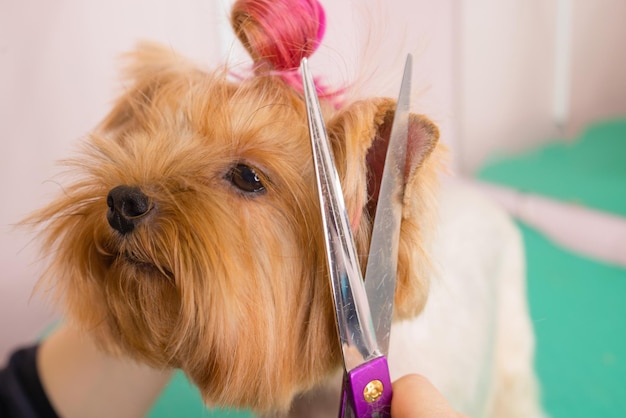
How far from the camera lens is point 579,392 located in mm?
1246

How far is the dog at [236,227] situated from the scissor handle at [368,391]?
102 mm

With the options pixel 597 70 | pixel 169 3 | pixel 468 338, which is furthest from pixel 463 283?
pixel 597 70

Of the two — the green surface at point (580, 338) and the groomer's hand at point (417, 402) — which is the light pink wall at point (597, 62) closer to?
the green surface at point (580, 338)

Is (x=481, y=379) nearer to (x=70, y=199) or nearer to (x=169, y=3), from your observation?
(x=70, y=199)

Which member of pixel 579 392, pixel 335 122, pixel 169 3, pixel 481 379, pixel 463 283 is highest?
pixel 169 3

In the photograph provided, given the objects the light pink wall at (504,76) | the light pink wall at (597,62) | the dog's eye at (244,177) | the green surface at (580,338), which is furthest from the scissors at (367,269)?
the light pink wall at (597,62)

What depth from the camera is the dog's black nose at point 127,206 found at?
0.65m

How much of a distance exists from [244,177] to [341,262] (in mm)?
174

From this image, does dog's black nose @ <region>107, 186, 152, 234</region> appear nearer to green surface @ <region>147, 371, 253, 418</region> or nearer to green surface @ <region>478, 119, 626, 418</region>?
green surface @ <region>147, 371, 253, 418</region>

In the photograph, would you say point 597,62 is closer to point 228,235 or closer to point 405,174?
point 405,174

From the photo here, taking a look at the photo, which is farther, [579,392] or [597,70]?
[597,70]

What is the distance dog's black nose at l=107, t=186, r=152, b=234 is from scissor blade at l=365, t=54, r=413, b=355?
268 mm

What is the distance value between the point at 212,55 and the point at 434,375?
28.1 inches

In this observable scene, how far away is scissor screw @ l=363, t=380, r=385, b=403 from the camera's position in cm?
67
